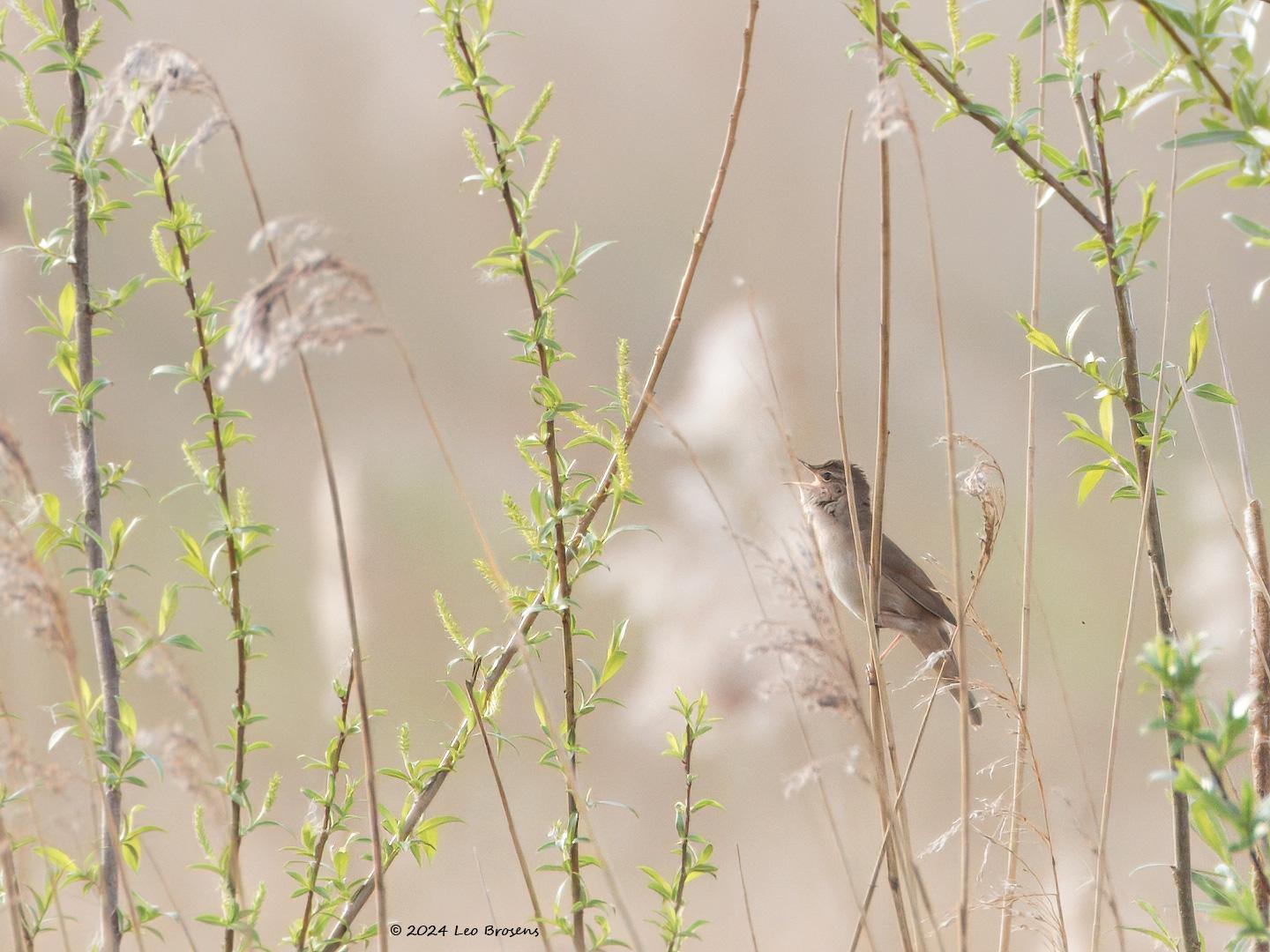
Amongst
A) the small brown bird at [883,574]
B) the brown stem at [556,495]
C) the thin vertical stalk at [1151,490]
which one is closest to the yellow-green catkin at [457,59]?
the brown stem at [556,495]

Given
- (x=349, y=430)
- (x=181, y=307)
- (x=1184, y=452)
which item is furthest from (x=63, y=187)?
(x=1184, y=452)

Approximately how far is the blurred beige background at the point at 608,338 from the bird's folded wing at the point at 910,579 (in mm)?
353

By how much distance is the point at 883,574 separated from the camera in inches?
69.6

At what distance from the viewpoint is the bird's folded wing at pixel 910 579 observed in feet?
5.77

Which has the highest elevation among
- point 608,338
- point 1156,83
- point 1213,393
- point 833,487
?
point 608,338

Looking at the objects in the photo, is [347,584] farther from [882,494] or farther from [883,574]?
[883,574]

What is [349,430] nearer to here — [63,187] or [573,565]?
[63,187]

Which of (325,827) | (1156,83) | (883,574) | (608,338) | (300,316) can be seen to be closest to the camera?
(300,316)

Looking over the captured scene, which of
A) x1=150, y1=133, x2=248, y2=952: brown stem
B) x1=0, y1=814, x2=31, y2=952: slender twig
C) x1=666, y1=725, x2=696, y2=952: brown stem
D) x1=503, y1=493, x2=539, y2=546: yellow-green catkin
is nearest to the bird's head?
x1=666, y1=725, x2=696, y2=952: brown stem

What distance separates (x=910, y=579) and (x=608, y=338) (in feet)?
2.35

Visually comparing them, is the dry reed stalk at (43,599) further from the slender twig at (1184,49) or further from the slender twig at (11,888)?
the slender twig at (1184,49)

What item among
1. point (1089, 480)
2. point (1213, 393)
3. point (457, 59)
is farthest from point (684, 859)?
point (457, 59)

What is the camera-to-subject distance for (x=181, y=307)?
2.04 m

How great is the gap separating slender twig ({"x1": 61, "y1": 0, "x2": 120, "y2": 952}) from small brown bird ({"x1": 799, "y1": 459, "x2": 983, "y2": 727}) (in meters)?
1.10
